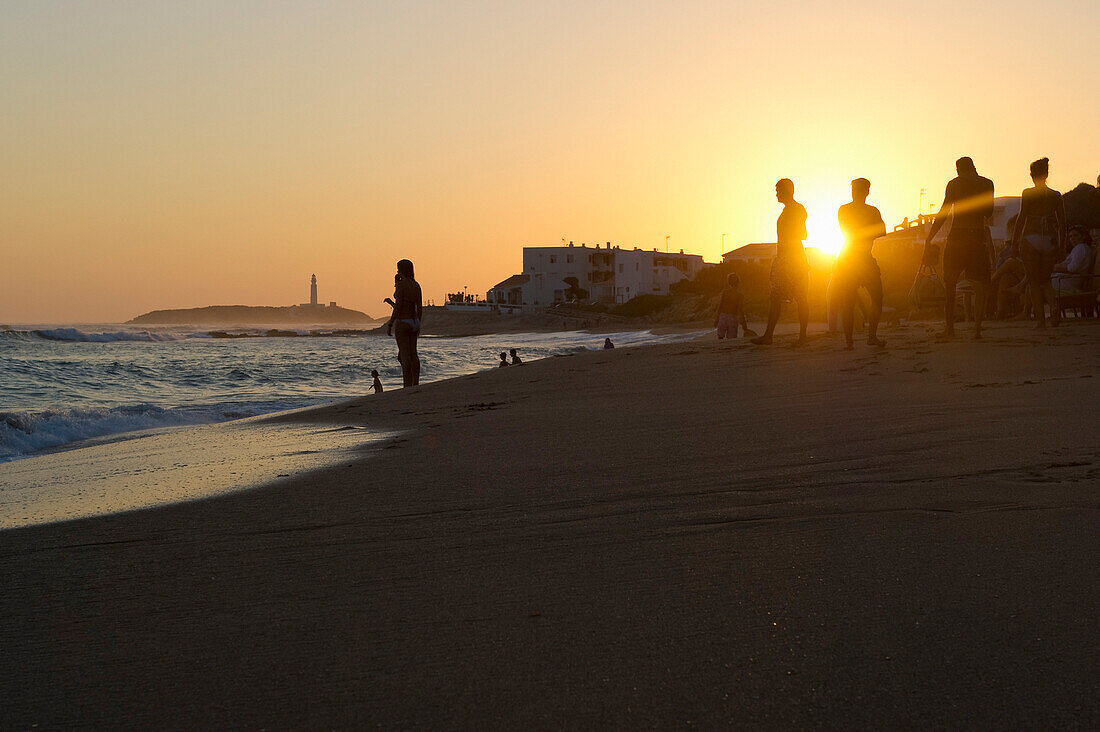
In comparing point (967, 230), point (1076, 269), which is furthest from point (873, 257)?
point (1076, 269)

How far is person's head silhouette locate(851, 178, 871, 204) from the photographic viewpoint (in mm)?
8125

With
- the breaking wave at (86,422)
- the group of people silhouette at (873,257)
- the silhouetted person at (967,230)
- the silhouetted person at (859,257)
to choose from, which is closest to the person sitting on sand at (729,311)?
the group of people silhouette at (873,257)

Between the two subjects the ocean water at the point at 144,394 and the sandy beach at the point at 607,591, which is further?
the ocean water at the point at 144,394

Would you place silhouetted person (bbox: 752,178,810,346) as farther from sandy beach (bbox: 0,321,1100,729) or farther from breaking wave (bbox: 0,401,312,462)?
breaking wave (bbox: 0,401,312,462)

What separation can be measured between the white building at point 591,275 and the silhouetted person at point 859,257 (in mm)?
82742

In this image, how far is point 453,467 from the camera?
13.3 feet

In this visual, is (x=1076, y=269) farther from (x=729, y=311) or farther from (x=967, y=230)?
(x=729, y=311)

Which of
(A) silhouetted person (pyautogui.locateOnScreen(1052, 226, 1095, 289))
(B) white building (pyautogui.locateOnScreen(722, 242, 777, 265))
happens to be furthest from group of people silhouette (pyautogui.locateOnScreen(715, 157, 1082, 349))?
(B) white building (pyautogui.locateOnScreen(722, 242, 777, 265))

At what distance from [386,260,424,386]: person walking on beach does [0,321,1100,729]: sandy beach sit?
6585mm

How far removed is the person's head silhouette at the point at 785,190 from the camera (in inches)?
342

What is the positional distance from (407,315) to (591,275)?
84.9 meters

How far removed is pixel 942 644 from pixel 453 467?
2.59 m

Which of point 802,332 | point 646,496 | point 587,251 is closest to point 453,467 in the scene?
point 646,496

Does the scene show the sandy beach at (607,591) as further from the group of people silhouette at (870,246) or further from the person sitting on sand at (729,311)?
the person sitting on sand at (729,311)
